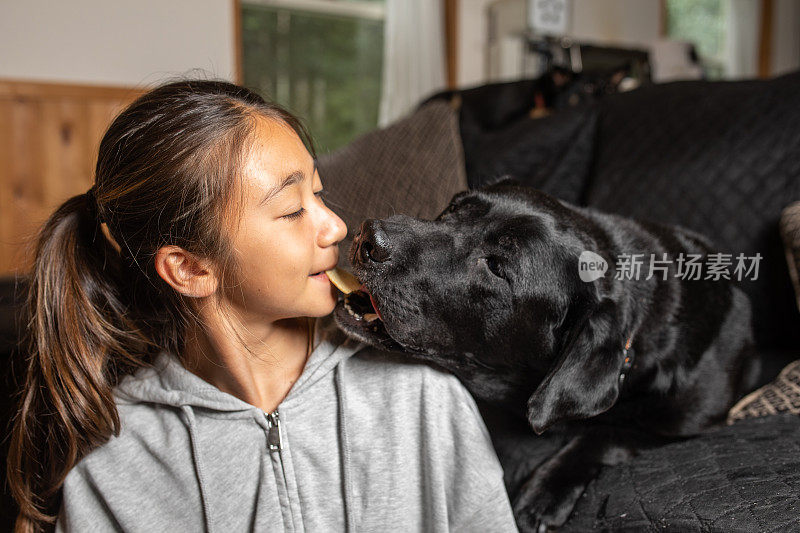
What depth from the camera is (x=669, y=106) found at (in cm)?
158

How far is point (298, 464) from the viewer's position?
929 mm

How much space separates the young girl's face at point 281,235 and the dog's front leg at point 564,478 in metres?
0.46

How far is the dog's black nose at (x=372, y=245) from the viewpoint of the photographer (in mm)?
880

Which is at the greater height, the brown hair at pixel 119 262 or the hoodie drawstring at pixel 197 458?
the brown hair at pixel 119 262

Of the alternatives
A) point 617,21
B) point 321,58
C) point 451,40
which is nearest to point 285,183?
point 321,58

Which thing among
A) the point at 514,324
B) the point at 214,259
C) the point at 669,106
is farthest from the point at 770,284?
the point at 214,259

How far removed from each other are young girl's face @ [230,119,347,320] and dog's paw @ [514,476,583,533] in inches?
17.7

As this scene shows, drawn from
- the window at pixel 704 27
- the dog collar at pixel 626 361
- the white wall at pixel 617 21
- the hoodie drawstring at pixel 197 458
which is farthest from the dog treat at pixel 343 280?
the window at pixel 704 27

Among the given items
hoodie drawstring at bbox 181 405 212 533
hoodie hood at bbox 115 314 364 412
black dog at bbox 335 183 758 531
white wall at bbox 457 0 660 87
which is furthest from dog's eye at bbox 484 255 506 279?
white wall at bbox 457 0 660 87

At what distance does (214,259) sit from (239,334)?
0.14m

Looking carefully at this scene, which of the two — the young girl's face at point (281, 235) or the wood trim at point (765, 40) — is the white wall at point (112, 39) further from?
the wood trim at point (765, 40)

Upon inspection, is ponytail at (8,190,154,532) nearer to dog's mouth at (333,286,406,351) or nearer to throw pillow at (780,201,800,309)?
dog's mouth at (333,286,406,351)

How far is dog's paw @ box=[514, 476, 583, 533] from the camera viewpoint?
0.95 meters

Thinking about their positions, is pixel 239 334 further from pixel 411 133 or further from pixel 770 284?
pixel 770 284
